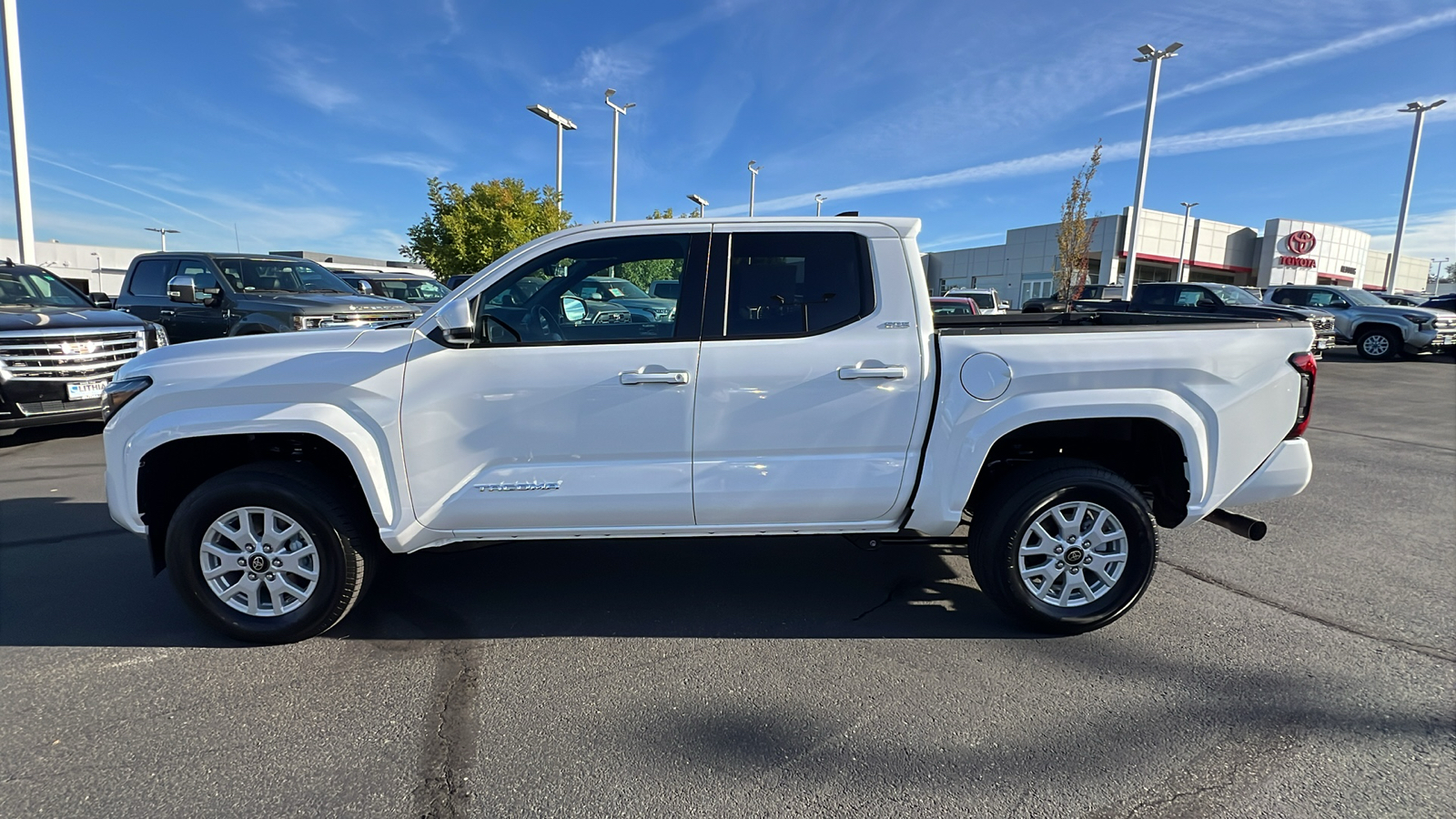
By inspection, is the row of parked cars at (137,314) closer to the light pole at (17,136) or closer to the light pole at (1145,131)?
the light pole at (17,136)

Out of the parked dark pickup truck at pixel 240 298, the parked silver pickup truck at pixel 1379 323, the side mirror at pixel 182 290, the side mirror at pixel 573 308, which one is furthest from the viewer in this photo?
the parked silver pickup truck at pixel 1379 323

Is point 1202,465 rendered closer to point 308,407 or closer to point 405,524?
point 405,524

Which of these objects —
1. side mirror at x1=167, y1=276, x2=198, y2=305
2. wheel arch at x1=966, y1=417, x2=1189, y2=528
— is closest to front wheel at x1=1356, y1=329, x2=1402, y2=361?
wheel arch at x1=966, y1=417, x2=1189, y2=528

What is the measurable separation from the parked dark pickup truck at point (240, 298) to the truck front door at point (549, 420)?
544 centimetres

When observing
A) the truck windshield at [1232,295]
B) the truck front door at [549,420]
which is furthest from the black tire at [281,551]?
the truck windshield at [1232,295]

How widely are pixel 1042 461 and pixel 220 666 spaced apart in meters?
3.77

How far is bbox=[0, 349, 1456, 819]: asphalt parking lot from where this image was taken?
245 centimetres

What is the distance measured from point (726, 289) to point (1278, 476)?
106 inches

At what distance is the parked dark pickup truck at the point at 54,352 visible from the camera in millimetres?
6875

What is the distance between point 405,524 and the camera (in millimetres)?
3324

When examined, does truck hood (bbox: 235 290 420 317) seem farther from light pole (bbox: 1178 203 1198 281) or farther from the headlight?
light pole (bbox: 1178 203 1198 281)

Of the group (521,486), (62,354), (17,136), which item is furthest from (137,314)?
(521,486)

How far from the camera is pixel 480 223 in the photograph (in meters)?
26.9

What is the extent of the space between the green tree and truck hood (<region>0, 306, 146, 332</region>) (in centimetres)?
1880
